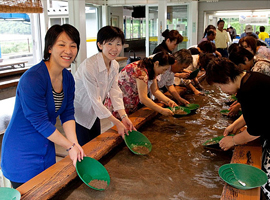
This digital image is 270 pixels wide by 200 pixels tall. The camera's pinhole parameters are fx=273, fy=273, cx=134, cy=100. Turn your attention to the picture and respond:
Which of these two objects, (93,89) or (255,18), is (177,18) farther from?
(93,89)


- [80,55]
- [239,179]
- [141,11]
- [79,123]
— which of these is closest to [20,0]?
[80,55]

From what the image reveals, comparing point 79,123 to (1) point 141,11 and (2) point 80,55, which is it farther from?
(1) point 141,11

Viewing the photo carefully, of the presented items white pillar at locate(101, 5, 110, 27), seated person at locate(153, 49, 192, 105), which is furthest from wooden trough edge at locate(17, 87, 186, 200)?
white pillar at locate(101, 5, 110, 27)

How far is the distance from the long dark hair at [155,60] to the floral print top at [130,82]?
0.15 feet

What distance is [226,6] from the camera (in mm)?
8375

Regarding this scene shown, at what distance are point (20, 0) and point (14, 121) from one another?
347 centimetres

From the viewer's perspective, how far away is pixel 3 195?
1.15m

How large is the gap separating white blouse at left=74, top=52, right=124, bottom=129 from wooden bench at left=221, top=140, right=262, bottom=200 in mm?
904

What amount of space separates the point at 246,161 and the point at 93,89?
1.11 metres

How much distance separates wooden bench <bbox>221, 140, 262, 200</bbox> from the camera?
1.30 m

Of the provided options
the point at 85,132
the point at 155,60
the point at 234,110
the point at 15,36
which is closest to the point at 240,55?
the point at 234,110

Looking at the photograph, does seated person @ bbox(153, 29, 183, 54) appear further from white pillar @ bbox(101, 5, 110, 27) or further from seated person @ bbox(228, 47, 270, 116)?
white pillar @ bbox(101, 5, 110, 27)

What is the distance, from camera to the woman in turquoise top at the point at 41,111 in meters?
1.34

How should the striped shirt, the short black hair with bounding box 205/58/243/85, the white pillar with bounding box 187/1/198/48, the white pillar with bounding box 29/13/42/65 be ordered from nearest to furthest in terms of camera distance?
the striped shirt < the short black hair with bounding box 205/58/243/85 < the white pillar with bounding box 29/13/42/65 < the white pillar with bounding box 187/1/198/48
